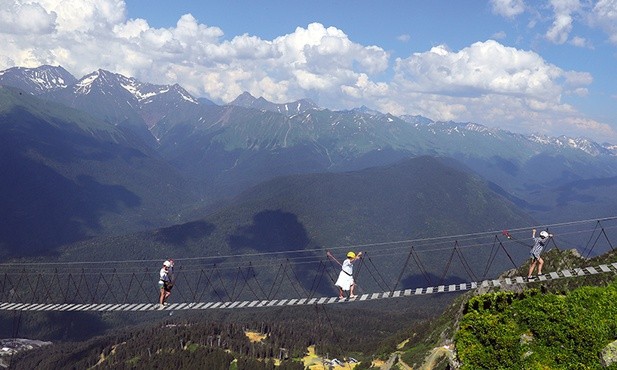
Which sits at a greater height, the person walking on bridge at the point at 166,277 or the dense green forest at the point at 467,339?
the person walking on bridge at the point at 166,277

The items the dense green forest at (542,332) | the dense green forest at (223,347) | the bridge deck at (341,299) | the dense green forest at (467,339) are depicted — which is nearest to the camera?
the dense green forest at (542,332)

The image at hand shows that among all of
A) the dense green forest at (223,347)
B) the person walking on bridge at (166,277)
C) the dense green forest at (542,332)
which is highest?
the person walking on bridge at (166,277)

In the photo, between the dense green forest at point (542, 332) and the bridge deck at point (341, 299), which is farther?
the bridge deck at point (341, 299)

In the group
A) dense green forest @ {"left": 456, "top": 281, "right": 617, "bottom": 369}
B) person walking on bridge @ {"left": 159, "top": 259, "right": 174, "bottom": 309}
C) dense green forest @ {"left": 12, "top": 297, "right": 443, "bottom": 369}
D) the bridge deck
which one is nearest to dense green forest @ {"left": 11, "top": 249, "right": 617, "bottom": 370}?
dense green forest @ {"left": 456, "top": 281, "right": 617, "bottom": 369}

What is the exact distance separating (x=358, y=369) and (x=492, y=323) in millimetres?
101608

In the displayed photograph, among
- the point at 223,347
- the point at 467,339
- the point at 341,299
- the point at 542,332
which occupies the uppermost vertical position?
the point at 341,299

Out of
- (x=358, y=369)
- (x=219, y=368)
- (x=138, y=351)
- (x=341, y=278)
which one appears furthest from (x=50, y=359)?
(x=341, y=278)

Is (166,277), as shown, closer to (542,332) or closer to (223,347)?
(542,332)

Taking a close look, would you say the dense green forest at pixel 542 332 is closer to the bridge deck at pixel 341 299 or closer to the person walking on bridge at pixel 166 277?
the bridge deck at pixel 341 299

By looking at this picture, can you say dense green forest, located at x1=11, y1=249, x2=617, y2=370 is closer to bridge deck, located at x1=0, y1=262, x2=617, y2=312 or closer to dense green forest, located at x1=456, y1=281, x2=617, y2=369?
dense green forest, located at x1=456, y1=281, x2=617, y2=369

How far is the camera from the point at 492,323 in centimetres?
2556

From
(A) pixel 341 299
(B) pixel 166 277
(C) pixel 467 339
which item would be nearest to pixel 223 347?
(B) pixel 166 277

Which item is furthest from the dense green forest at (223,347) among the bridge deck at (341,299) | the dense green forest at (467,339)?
the bridge deck at (341,299)

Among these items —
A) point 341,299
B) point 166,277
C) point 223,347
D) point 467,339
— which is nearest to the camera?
point 467,339
